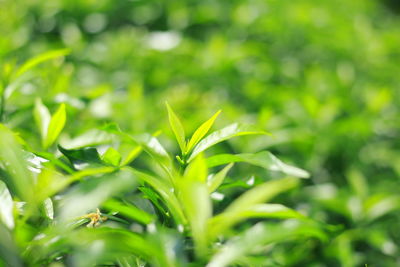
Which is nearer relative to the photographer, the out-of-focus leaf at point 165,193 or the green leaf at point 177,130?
the out-of-focus leaf at point 165,193

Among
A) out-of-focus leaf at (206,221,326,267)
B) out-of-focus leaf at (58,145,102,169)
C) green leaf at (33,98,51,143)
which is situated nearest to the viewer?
out-of-focus leaf at (206,221,326,267)

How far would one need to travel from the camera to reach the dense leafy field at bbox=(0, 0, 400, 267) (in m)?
0.90

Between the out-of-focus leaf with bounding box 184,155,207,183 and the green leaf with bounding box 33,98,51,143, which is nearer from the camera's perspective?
the out-of-focus leaf with bounding box 184,155,207,183

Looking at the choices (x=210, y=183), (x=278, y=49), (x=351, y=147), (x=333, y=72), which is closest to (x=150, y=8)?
(x=278, y=49)

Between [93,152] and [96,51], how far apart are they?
1.54 m

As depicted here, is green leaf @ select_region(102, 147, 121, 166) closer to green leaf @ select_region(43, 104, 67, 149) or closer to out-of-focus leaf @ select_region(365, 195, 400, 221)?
green leaf @ select_region(43, 104, 67, 149)

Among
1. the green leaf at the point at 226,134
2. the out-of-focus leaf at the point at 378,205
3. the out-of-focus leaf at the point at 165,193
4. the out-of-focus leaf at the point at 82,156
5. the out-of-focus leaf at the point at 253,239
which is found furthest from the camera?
the out-of-focus leaf at the point at 378,205

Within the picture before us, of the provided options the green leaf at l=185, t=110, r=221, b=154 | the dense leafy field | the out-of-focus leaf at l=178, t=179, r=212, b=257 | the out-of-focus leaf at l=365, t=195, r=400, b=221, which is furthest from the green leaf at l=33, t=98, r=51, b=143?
the out-of-focus leaf at l=365, t=195, r=400, b=221

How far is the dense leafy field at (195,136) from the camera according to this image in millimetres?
896

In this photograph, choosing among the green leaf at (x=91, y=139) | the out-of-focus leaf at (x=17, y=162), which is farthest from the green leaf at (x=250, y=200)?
the green leaf at (x=91, y=139)

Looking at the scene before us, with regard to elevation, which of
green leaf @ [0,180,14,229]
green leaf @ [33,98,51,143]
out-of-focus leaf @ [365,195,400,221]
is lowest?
out-of-focus leaf @ [365,195,400,221]

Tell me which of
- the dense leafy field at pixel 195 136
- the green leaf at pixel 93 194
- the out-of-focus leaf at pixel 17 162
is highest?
→ the out-of-focus leaf at pixel 17 162

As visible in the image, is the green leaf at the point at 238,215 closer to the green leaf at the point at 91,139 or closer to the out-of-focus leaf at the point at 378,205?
the green leaf at the point at 91,139

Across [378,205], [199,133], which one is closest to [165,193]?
[199,133]
